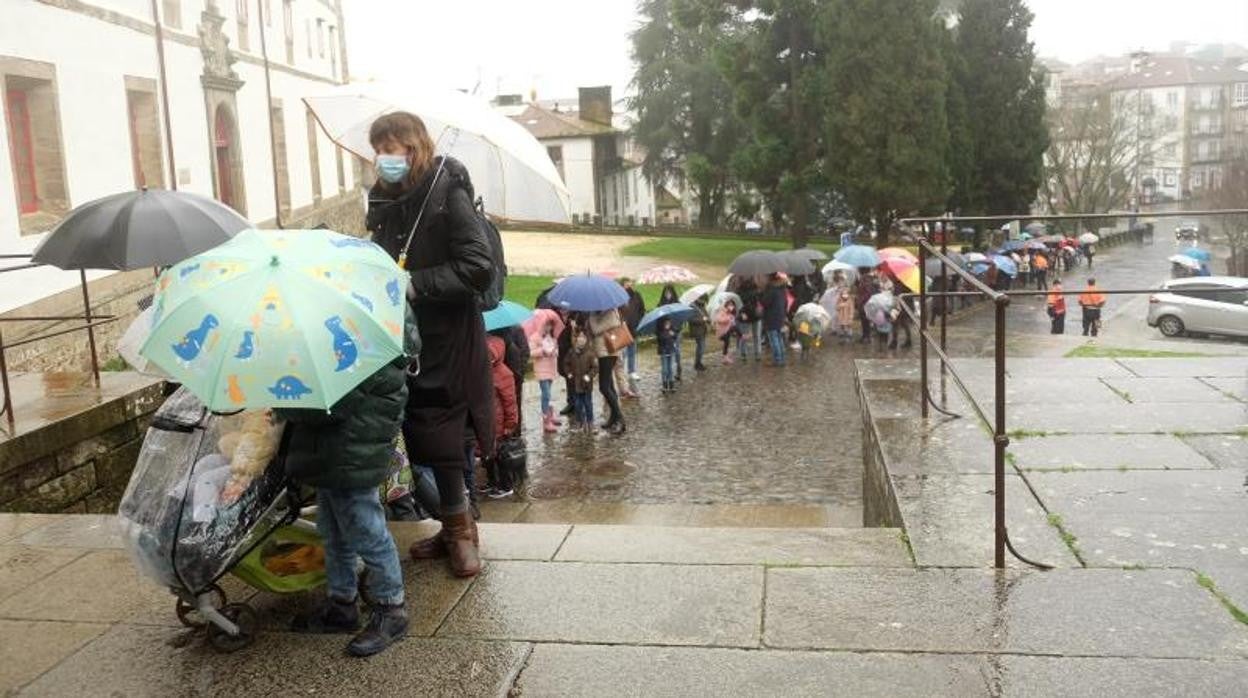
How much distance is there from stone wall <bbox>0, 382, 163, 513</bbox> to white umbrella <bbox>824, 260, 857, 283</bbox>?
576 inches

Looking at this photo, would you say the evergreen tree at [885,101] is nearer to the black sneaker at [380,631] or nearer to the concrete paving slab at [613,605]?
the concrete paving slab at [613,605]

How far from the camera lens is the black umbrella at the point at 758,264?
17.3 m

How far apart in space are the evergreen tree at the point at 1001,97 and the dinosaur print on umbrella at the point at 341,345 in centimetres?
3636

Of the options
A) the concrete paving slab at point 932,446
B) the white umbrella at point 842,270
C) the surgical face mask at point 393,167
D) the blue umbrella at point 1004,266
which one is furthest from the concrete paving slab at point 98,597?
the blue umbrella at point 1004,266

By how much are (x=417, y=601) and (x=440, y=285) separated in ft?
3.93

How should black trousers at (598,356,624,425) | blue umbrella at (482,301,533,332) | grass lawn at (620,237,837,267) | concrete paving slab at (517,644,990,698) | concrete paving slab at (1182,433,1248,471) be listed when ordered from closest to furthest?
concrete paving slab at (517,644,990,698), concrete paving slab at (1182,433,1248,471), blue umbrella at (482,301,533,332), black trousers at (598,356,624,425), grass lawn at (620,237,837,267)

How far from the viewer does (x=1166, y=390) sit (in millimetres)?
6957

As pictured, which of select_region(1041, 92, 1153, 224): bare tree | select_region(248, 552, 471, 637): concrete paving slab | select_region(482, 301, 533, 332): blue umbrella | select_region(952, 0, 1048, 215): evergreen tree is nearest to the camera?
select_region(248, 552, 471, 637): concrete paving slab

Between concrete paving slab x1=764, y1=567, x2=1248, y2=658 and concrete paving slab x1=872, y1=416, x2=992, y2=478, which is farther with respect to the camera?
concrete paving slab x1=872, y1=416, x2=992, y2=478

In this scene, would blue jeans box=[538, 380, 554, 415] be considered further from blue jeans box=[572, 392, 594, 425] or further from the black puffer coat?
the black puffer coat

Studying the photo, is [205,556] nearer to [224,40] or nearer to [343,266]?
[343,266]

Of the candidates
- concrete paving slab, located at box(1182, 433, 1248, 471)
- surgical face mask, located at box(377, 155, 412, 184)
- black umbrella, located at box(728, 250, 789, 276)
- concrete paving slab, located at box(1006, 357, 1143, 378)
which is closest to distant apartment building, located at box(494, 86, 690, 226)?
black umbrella, located at box(728, 250, 789, 276)

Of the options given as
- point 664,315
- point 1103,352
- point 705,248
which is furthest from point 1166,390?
point 705,248

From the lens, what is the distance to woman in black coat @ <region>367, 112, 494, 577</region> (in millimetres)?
3994
